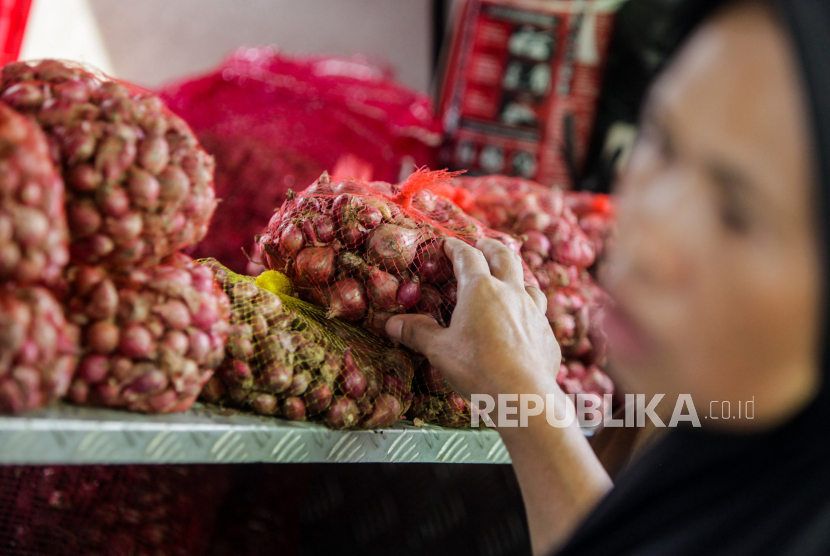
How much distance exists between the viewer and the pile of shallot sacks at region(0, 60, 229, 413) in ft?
2.35

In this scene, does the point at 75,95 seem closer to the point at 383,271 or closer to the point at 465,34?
the point at 383,271

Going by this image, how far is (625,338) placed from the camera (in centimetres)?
66


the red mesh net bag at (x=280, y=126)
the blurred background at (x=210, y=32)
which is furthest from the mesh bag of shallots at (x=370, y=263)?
the blurred background at (x=210, y=32)

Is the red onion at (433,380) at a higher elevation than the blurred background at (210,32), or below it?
below

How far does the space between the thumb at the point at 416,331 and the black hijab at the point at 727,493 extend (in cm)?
41

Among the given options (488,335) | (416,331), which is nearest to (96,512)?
(416,331)

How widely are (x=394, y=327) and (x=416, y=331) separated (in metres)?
0.07

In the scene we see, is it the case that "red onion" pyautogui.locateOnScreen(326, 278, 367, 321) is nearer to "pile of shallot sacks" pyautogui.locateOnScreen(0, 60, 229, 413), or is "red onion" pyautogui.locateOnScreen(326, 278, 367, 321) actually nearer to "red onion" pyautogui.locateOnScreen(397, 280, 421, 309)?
"red onion" pyautogui.locateOnScreen(397, 280, 421, 309)

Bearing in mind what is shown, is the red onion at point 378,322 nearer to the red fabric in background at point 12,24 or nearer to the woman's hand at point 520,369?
the woman's hand at point 520,369

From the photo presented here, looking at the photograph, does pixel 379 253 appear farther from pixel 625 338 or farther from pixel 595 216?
pixel 595 216

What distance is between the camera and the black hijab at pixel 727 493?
2.13ft

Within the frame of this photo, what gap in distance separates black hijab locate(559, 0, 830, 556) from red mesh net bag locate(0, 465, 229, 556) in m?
1.06

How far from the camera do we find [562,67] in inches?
131

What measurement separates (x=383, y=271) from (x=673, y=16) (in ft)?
2.27
